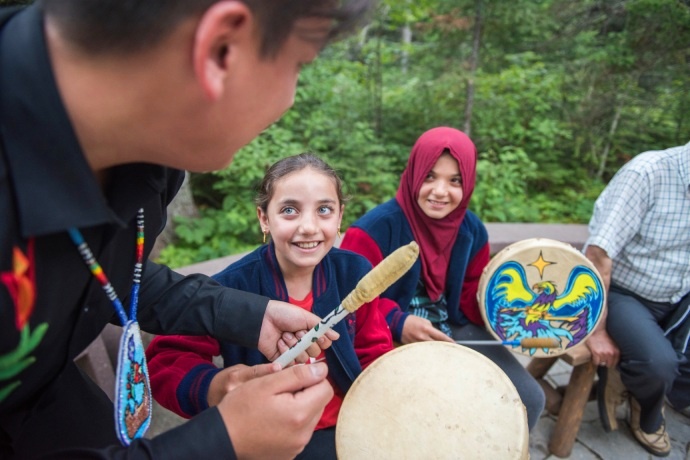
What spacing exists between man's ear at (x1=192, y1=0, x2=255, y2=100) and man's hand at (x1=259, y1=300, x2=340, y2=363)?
0.77 m

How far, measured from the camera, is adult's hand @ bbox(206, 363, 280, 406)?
121 centimetres

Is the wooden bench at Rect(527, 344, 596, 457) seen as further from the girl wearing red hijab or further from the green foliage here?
the green foliage

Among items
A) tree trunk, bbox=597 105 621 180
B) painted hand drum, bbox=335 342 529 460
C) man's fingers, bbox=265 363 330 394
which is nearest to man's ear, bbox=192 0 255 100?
man's fingers, bbox=265 363 330 394

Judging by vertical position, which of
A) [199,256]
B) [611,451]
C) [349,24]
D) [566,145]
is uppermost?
[349,24]

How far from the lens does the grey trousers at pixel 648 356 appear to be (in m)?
2.16

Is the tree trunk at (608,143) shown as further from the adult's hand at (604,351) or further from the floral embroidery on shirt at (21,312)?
the floral embroidery on shirt at (21,312)

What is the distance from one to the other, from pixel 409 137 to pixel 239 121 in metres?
5.67

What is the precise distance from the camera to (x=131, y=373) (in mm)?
1063

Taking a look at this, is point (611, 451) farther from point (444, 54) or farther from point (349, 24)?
point (444, 54)

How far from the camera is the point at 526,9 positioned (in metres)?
4.86

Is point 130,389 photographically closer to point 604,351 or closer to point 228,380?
point 228,380

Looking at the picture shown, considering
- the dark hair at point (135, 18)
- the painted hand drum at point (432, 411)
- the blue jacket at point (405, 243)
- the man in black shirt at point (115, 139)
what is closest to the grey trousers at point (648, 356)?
the blue jacket at point (405, 243)

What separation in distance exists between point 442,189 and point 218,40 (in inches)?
64.2

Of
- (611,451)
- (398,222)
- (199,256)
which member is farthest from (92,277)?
(199,256)
